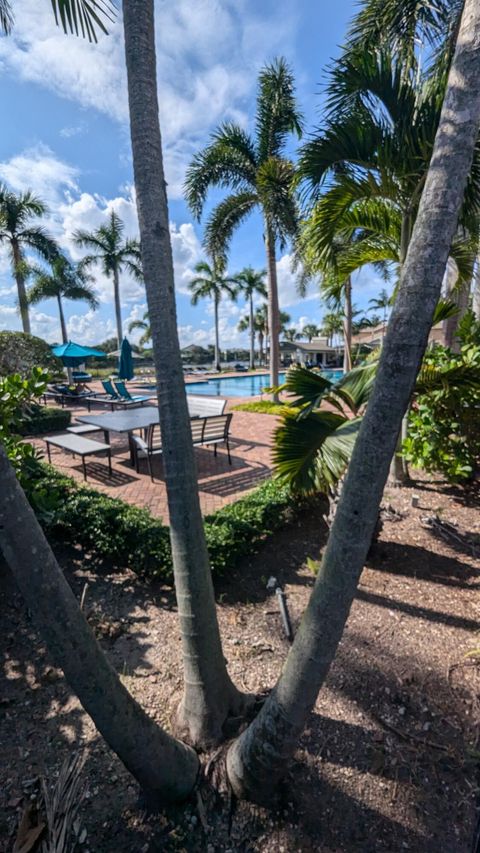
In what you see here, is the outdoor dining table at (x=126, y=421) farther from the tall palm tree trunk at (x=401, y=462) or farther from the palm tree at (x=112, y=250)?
the palm tree at (x=112, y=250)

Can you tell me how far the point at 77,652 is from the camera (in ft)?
4.96

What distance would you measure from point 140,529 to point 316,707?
2236 mm

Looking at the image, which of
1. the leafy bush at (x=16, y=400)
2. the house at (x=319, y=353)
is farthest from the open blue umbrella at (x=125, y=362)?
the house at (x=319, y=353)

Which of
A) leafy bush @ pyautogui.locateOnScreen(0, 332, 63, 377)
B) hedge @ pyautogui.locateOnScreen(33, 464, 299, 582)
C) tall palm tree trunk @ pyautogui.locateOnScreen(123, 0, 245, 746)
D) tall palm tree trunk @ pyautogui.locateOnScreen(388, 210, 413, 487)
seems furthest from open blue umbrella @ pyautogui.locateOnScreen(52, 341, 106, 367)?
tall palm tree trunk @ pyautogui.locateOnScreen(123, 0, 245, 746)

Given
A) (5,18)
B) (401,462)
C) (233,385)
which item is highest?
(5,18)

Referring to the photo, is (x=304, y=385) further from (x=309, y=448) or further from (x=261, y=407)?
(x=261, y=407)

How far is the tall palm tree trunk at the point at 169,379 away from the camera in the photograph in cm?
174

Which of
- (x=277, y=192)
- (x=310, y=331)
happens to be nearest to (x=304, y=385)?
(x=277, y=192)

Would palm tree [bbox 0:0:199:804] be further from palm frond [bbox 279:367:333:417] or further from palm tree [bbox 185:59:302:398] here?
palm tree [bbox 185:59:302:398]

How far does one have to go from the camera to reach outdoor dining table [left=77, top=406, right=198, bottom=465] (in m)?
7.03

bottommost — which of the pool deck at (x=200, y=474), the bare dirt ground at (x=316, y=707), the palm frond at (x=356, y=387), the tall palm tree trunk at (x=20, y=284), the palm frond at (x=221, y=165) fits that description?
the bare dirt ground at (x=316, y=707)

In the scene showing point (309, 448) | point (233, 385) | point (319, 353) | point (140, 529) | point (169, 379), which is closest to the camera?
point (169, 379)

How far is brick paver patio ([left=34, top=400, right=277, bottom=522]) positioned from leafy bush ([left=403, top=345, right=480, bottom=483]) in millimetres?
2060

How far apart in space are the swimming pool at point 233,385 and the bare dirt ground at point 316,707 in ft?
69.1
